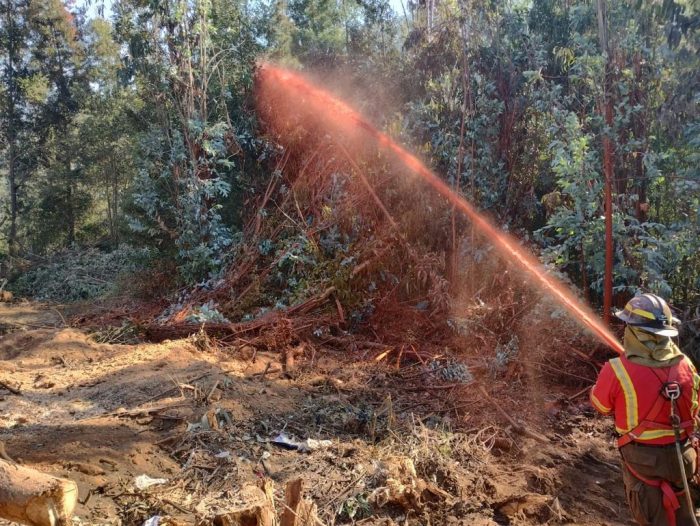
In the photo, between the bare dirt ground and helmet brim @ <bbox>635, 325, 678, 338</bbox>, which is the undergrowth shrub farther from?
helmet brim @ <bbox>635, 325, 678, 338</bbox>

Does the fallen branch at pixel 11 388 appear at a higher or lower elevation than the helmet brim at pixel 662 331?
lower

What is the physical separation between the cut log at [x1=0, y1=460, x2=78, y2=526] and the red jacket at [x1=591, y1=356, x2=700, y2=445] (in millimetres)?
2714

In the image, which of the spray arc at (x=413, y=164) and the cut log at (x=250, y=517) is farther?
the spray arc at (x=413, y=164)

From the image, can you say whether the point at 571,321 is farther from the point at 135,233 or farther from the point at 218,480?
the point at 135,233

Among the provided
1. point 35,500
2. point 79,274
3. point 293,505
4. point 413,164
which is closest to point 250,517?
point 293,505

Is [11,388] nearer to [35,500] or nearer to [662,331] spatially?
[35,500]

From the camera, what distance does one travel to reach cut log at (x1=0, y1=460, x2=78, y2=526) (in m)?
2.34

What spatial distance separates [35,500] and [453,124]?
8.02 meters

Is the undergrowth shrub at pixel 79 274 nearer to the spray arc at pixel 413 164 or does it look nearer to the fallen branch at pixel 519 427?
the spray arc at pixel 413 164

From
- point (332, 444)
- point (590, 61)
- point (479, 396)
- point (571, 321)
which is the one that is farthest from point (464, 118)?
point (332, 444)

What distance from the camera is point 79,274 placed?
15.0 meters

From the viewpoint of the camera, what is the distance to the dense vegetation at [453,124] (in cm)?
621

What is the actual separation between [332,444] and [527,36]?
7337 millimetres

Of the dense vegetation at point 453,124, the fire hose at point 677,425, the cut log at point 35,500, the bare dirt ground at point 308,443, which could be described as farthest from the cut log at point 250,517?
the dense vegetation at point 453,124
